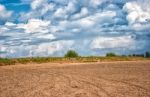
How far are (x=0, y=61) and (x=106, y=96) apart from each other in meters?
68.2

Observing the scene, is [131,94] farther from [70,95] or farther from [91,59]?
[91,59]

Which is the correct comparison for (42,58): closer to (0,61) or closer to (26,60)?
(26,60)

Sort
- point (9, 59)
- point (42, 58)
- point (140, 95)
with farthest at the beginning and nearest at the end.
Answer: point (42, 58)
point (9, 59)
point (140, 95)

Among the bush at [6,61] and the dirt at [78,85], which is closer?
the dirt at [78,85]

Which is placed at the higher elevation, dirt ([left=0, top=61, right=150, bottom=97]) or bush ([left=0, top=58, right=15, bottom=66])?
bush ([left=0, top=58, right=15, bottom=66])

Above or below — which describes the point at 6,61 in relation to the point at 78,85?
above

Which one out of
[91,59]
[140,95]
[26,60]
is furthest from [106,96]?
[91,59]

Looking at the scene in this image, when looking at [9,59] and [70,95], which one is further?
[9,59]

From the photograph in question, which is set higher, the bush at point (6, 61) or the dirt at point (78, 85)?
the bush at point (6, 61)

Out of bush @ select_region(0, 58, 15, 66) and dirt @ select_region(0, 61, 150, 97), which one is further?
bush @ select_region(0, 58, 15, 66)

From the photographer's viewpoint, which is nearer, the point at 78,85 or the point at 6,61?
the point at 78,85

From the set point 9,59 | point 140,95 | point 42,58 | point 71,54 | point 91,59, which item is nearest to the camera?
point 140,95

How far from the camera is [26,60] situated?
9219cm

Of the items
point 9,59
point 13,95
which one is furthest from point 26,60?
point 13,95
